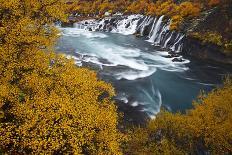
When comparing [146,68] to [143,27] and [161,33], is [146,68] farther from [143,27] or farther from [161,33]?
[143,27]

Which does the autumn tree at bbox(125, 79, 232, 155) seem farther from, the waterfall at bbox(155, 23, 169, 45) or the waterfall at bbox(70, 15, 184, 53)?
the waterfall at bbox(155, 23, 169, 45)

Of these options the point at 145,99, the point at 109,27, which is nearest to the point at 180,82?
the point at 145,99

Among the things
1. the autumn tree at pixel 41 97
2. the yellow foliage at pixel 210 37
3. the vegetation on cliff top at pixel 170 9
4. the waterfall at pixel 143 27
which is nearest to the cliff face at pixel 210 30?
the yellow foliage at pixel 210 37

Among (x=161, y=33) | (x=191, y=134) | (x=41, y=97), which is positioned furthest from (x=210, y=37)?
(x=41, y=97)

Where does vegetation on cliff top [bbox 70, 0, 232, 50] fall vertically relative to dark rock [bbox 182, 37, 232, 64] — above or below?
above

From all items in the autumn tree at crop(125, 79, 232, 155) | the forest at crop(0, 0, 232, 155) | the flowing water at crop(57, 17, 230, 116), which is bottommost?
the flowing water at crop(57, 17, 230, 116)

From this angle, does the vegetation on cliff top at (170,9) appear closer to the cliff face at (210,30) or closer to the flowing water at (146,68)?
the cliff face at (210,30)

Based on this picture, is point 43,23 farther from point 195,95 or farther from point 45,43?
point 195,95

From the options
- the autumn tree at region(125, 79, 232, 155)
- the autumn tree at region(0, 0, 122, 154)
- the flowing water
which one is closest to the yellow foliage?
the flowing water
